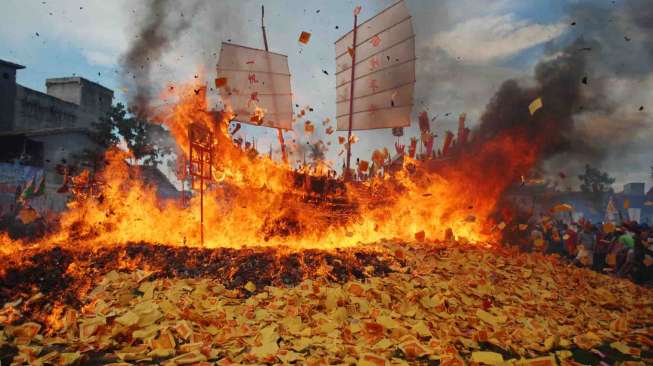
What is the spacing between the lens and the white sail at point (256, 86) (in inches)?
833

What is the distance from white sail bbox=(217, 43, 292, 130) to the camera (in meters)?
21.2

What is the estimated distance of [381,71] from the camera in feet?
65.5

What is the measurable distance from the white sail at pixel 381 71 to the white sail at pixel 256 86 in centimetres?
358

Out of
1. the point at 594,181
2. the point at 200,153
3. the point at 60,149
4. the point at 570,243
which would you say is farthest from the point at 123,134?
the point at 594,181

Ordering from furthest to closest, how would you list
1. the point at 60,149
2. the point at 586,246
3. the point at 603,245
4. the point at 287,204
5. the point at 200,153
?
1. the point at 60,149
2. the point at 586,246
3. the point at 603,245
4. the point at 287,204
5. the point at 200,153

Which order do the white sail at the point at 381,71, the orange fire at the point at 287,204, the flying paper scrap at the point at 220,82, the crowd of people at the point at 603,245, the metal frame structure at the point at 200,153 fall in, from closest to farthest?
1. the metal frame structure at the point at 200,153
2. the orange fire at the point at 287,204
3. the crowd of people at the point at 603,245
4. the white sail at the point at 381,71
5. the flying paper scrap at the point at 220,82

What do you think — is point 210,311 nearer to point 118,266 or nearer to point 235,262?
point 235,262

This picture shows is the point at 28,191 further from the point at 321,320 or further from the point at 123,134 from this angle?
the point at 321,320

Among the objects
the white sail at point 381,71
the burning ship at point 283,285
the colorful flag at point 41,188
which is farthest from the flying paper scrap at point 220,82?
the colorful flag at point 41,188

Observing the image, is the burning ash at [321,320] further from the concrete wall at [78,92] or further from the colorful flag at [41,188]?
the concrete wall at [78,92]

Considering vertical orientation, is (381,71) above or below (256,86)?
above

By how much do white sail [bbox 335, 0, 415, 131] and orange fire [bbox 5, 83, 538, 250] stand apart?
13.4ft

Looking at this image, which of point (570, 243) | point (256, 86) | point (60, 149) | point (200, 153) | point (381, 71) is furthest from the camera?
point (256, 86)

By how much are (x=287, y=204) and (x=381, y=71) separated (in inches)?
439
